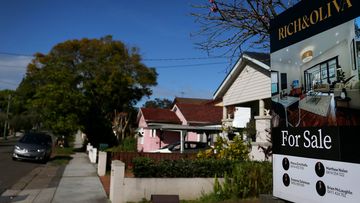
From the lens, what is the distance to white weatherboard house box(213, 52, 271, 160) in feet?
49.4

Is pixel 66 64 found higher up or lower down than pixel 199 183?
higher up

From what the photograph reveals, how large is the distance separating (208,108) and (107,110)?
11.8m

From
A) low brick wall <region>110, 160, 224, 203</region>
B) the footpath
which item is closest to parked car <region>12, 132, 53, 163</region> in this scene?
the footpath

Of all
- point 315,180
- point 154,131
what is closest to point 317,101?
point 315,180

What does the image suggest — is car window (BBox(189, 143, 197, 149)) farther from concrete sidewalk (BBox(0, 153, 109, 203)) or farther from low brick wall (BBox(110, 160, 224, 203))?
low brick wall (BBox(110, 160, 224, 203))

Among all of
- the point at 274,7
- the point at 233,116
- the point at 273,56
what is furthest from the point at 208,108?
the point at 273,56

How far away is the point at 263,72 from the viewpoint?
53.3ft

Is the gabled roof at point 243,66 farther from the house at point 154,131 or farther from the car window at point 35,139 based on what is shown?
the house at point 154,131

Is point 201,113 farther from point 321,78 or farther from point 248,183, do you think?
point 321,78

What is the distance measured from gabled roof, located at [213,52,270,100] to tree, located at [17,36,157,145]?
1538cm

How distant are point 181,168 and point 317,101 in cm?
722

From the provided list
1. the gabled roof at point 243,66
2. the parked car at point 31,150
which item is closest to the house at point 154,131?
the parked car at point 31,150

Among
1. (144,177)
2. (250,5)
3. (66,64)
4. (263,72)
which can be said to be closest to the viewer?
(250,5)

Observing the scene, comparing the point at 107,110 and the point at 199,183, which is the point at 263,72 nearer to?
the point at 199,183
